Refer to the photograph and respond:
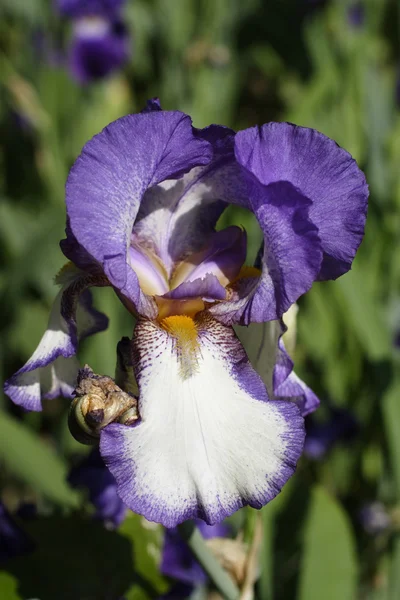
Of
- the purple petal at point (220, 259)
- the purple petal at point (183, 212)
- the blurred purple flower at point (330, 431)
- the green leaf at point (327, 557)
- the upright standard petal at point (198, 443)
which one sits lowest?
the green leaf at point (327, 557)

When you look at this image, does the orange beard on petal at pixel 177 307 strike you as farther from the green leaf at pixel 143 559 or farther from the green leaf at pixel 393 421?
the green leaf at pixel 393 421

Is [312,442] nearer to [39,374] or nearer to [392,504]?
[392,504]

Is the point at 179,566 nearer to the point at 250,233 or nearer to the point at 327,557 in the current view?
the point at 327,557

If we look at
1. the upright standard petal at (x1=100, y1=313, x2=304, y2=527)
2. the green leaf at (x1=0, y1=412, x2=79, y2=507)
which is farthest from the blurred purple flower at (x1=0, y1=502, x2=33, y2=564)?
the green leaf at (x1=0, y1=412, x2=79, y2=507)

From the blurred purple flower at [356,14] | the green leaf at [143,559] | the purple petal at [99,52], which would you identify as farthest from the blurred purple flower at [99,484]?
the blurred purple flower at [356,14]

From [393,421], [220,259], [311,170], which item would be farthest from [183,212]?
[393,421]

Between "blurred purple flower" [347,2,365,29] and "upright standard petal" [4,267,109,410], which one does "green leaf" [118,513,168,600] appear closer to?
"upright standard petal" [4,267,109,410]
